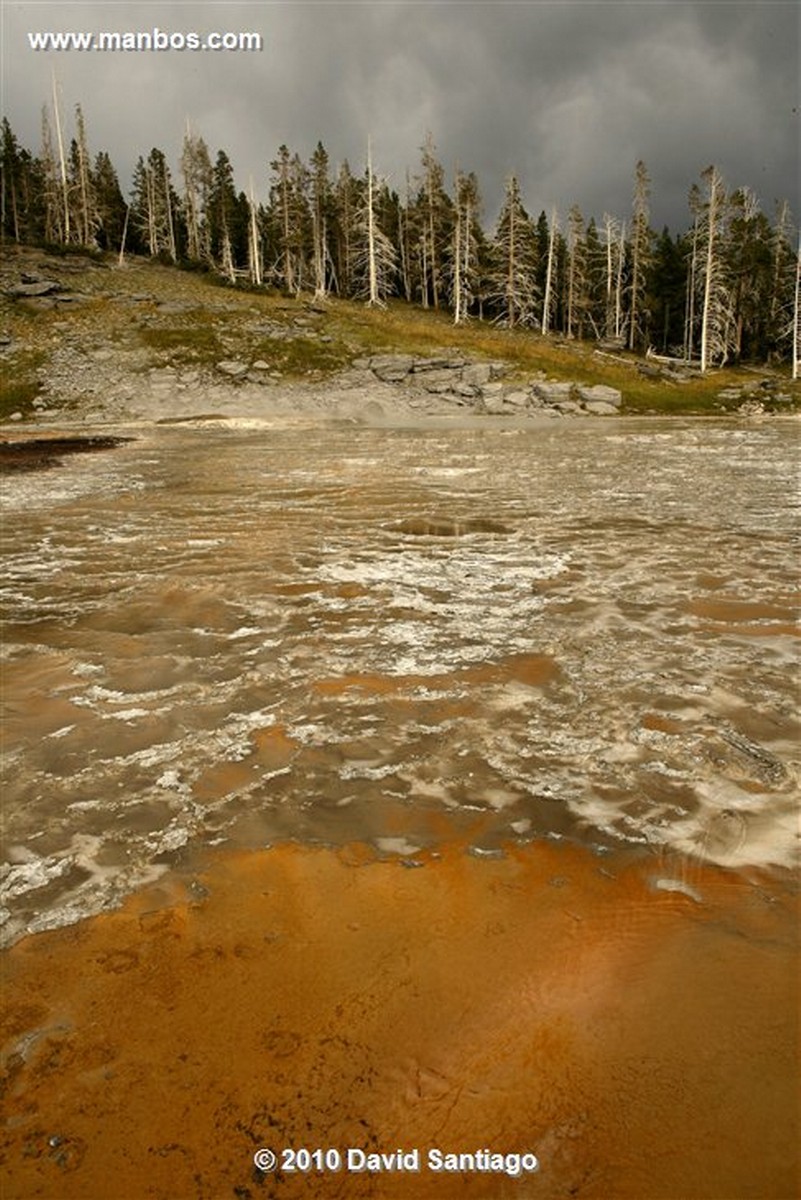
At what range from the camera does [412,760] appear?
157 inches

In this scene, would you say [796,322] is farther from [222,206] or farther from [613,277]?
[222,206]

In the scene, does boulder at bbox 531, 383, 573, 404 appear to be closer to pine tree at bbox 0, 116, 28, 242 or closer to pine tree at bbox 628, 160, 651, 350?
pine tree at bbox 628, 160, 651, 350

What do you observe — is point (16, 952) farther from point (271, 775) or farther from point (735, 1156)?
point (735, 1156)

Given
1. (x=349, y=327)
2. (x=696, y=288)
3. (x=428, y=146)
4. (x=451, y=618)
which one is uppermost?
(x=428, y=146)

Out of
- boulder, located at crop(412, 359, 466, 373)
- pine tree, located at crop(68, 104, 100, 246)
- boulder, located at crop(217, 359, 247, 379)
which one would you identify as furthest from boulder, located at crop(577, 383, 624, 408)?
pine tree, located at crop(68, 104, 100, 246)

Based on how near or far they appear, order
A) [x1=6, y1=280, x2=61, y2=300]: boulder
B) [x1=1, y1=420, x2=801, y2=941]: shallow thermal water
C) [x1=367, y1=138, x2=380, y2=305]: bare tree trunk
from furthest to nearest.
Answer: [x1=367, y1=138, x2=380, y2=305]: bare tree trunk, [x1=6, y1=280, x2=61, y2=300]: boulder, [x1=1, y1=420, x2=801, y2=941]: shallow thermal water

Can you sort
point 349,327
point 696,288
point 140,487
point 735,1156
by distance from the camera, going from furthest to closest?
point 696,288
point 349,327
point 140,487
point 735,1156

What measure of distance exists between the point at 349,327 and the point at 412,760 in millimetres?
49268

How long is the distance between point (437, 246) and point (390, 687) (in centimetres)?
7928

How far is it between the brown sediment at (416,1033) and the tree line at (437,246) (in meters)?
64.2

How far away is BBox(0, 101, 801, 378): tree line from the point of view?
64.8 metres

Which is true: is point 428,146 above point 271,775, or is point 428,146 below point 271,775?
above

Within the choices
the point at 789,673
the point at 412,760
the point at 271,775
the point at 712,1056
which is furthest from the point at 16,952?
the point at 789,673

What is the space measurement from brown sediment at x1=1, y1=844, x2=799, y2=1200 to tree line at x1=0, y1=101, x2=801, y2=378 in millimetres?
64246
